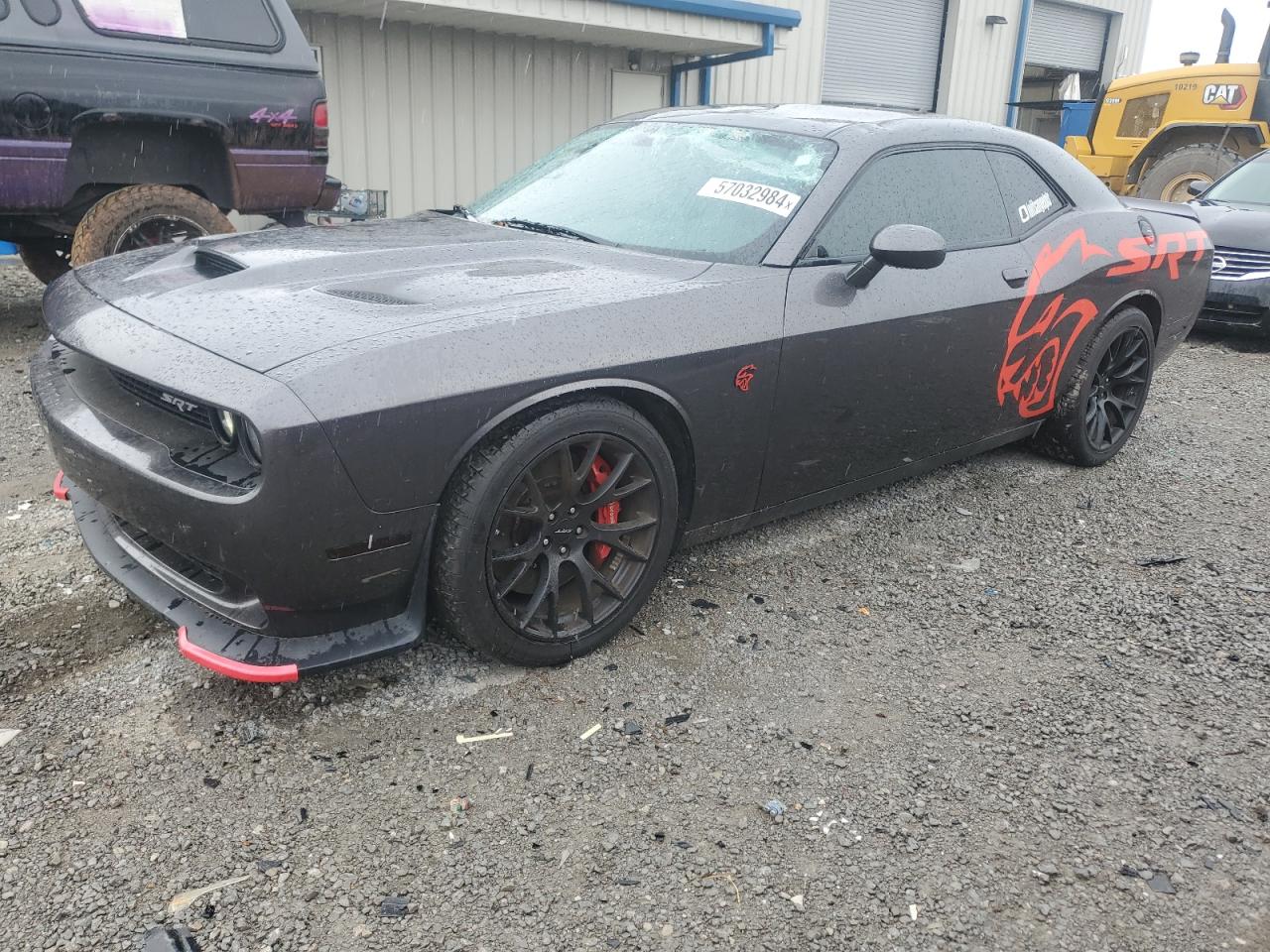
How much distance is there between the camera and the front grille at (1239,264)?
25.1ft

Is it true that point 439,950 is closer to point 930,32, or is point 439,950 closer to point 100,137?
point 100,137

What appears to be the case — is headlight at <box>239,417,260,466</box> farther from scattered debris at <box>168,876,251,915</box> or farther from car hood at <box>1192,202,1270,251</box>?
car hood at <box>1192,202,1270,251</box>

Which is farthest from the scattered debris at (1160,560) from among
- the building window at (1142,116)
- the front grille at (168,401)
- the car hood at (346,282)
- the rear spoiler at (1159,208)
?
→ the building window at (1142,116)

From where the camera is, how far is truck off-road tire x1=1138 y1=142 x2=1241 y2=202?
10422mm

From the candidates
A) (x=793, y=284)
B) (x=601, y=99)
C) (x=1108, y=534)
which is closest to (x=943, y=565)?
(x=1108, y=534)

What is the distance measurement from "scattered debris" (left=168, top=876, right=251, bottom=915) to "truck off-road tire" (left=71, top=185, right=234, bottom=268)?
405 cm

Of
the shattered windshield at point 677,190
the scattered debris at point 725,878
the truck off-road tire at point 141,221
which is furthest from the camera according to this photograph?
the truck off-road tire at point 141,221

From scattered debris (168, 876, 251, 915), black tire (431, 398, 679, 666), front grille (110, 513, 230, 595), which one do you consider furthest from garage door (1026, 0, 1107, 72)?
scattered debris (168, 876, 251, 915)

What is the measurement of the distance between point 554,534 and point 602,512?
9.2 inches

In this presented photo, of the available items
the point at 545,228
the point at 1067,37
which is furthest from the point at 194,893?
the point at 1067,37

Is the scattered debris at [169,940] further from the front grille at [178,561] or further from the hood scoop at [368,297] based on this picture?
the hood scoop at [368,297]

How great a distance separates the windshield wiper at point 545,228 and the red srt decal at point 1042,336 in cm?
168

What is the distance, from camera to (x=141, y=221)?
5289 mm

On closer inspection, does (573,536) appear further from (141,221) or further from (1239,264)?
(1239,264)
